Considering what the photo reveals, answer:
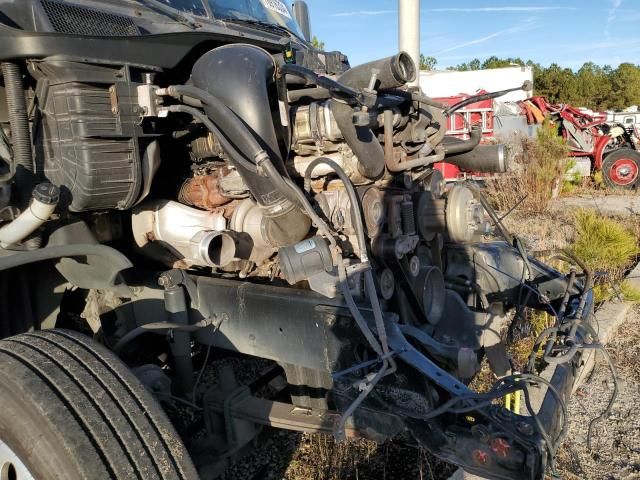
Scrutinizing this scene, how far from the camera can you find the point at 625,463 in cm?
299

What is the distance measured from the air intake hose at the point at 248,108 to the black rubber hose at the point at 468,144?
1.32 meters

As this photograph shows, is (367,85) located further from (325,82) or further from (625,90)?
(625,90)

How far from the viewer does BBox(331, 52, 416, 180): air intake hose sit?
7.18ft

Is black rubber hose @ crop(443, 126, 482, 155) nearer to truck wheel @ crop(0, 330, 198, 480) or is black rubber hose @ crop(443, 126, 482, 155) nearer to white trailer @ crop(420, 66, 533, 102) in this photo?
truck wheel @ crop(0, 330, 198, 480)

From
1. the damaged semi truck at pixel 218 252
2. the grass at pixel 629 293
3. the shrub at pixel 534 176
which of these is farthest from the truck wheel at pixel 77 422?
the shrub at pixel 534 176

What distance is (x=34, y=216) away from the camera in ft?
6.56

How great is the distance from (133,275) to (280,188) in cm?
111

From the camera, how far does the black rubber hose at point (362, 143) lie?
2230mm

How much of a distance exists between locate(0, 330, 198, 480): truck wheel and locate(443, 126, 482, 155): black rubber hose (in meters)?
2.18

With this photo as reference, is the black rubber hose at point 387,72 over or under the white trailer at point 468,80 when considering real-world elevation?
under

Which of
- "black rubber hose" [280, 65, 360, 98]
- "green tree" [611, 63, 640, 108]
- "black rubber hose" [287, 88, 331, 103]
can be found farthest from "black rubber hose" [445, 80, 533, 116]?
"green tree" [611, 63, 640, 108]

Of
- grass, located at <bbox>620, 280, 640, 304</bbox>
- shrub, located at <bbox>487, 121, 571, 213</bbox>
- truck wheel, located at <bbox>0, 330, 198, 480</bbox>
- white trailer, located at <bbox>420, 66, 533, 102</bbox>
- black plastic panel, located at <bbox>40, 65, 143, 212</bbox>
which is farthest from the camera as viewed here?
white trailer, located at <bbox>420, 66, 533, 102</bbox>

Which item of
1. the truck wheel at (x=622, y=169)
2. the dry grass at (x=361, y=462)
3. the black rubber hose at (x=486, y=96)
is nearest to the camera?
the black rubber hose at (x=486, y=96)

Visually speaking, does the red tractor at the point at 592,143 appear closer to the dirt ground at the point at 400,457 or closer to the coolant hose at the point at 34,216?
the dirt ground at the point at 400,457
